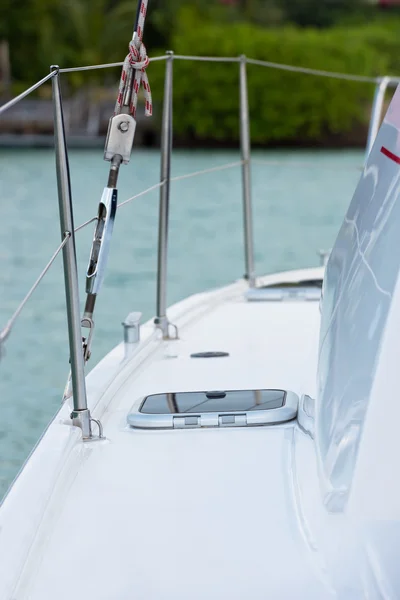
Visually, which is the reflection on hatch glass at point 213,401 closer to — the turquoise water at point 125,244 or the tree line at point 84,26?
the turquoise water at point 125,244

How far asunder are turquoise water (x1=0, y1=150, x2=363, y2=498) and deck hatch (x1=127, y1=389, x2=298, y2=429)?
1029 mm

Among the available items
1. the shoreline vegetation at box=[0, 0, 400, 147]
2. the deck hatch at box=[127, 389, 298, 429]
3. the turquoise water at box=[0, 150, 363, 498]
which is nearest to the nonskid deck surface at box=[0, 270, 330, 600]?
the deck hatch at box=[127, 389, 298, 429]

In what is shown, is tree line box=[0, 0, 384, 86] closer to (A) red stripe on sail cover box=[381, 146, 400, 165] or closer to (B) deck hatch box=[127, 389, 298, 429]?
(B) deck hatch box=[127, 389, 298, 429]

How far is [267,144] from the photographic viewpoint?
21.7 m

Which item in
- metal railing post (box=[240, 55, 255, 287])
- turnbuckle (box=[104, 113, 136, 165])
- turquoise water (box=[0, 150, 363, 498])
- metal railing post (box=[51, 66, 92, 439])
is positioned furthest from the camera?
turquoise water (box=[0, 150, 363, 498])

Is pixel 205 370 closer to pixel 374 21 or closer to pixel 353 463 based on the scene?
pixel 353 463

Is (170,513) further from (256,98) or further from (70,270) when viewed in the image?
(256,98)

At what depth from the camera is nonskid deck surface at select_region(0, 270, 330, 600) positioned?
3.01 feet

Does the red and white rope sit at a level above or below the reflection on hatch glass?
above

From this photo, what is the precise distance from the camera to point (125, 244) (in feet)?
26.6

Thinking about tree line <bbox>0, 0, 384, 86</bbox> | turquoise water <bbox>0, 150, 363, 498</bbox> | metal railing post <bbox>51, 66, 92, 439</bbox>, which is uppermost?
tree line <bbox>0, 0, 384, 86</bbox>

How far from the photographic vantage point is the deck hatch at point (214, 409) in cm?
127

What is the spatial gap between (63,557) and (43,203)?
404 inches

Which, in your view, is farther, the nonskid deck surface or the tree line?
the tree line
